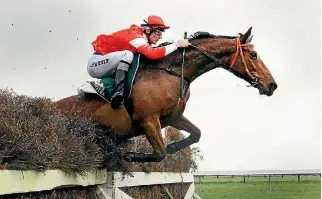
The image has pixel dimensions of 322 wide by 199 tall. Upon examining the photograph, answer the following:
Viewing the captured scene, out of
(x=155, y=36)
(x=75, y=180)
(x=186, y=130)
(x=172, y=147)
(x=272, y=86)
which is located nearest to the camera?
(x=75, y=180)

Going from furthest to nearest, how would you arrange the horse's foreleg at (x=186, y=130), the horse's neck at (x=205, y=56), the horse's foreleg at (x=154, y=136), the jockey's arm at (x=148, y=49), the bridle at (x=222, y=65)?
the horse's foreleg at (x=186, y=130) < the horse's neck at (x=205, y=56) < the bridle at (x=222, y=65) < the jockey's arm at (x=148, y=49) < the horse's foreleg at (x=154, y=136)

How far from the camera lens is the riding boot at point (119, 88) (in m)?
4.97

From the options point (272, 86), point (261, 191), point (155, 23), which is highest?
point (155, 23)

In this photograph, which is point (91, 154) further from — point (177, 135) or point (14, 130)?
point (177, 135)

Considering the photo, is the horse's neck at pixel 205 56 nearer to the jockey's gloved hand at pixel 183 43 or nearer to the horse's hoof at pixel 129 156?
the jockey's gloved hand at pixel 183 43

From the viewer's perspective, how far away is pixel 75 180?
4395mm

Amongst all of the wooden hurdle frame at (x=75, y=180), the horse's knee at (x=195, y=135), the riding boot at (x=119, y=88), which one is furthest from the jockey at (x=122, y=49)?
the horse's knee at (x=195, y=135)

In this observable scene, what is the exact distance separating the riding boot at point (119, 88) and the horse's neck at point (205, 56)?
2.07 feet

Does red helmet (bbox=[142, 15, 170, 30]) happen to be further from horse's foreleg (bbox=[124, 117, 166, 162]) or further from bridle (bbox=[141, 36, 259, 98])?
horse's foreleg (bbox=[124, 117, 166, 162])

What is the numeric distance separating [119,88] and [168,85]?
461 mm

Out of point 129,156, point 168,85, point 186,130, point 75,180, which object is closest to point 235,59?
point 168,85

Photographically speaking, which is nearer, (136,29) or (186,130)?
(136,29)

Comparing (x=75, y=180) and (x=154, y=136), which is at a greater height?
(x=154, y=136)

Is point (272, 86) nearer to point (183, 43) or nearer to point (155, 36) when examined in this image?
point (183, 43)
